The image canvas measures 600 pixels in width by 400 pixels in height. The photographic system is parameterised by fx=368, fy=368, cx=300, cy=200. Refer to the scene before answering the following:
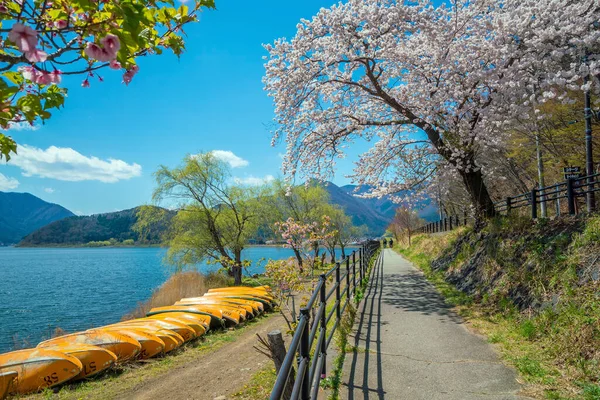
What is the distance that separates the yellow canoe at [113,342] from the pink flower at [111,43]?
8.99 m

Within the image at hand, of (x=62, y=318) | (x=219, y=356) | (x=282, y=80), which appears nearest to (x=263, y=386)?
(x=219, y=356)

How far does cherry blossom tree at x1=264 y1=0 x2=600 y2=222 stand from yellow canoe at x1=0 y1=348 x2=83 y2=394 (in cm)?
939

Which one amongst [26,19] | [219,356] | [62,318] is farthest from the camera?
[62,318]

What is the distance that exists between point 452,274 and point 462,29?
788 cm

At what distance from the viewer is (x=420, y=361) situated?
16.9 ft

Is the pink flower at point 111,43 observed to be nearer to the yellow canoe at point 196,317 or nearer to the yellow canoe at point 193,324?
the yellow canoe at point 193,324

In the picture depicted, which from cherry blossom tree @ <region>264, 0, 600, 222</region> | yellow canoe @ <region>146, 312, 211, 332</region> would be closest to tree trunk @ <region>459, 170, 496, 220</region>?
cherry blossom tree @ <region>264, 0, 600, 222</region>

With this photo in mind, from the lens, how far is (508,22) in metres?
9.62

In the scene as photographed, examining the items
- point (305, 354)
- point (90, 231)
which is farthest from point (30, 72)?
point (90, 231)

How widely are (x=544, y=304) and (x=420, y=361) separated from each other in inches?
97.9

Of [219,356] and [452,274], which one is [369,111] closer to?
[452,274]

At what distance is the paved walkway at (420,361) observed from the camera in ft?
13.6

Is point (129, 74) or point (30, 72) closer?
point (30, 72)

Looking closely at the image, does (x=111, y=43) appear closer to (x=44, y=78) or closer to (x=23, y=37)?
(x=23, y=37)
